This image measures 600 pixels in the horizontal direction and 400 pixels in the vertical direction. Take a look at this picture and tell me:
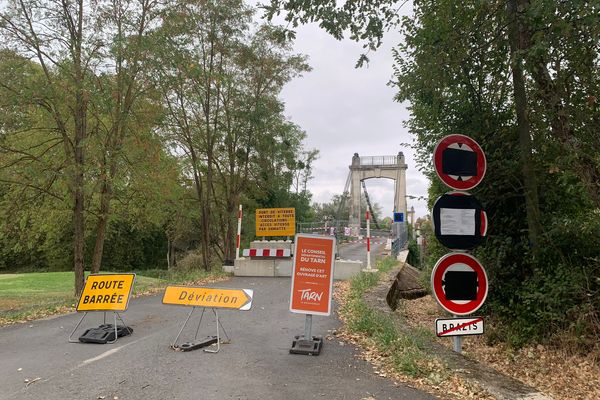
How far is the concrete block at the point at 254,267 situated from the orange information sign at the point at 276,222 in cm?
150

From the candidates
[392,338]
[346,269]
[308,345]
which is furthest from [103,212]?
[392,338]

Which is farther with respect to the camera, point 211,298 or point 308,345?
point 211,298

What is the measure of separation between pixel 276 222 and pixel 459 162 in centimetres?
1250

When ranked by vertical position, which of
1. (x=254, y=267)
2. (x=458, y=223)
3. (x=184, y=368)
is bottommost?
(x=184, y=368)

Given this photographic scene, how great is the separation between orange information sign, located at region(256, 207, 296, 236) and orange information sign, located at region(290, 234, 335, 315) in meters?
10.5

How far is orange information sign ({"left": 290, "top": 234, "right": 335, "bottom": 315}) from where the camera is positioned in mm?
6141

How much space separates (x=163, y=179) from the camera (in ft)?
51.9

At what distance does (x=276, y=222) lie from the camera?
56.5ft

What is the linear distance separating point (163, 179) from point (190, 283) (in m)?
4.11

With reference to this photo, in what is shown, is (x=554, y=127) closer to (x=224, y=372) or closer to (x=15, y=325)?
(x=224, y=372)

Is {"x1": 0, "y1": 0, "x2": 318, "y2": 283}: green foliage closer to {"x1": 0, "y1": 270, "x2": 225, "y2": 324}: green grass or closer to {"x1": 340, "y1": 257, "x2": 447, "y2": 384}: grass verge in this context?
{"x1": 0, "y1": 270, "x2": 225, "y2": 324}: green grass

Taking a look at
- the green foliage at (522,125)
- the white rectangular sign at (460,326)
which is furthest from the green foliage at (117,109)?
the white rectangular sign at (460,326)

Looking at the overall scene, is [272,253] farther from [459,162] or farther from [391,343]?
[459,162]

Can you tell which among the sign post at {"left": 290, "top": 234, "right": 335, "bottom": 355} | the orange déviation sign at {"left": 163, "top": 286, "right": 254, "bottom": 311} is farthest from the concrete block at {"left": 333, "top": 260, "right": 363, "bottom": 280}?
the sign post at {"left": 290, "top": 234, "right": 335, "bottom": 355}
